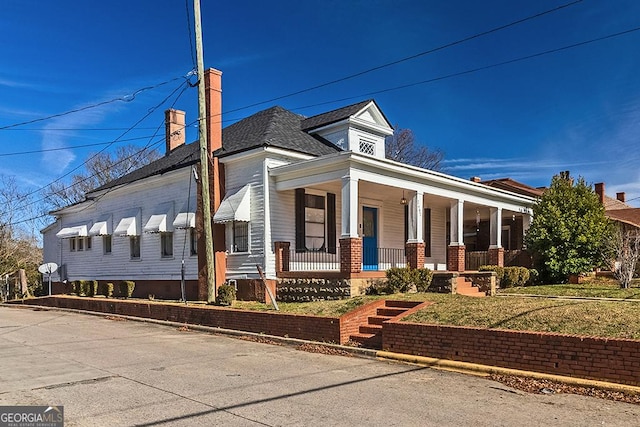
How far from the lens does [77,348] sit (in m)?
11.3

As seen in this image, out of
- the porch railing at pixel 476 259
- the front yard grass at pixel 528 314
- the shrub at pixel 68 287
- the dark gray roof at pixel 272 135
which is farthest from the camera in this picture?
the shrub at pixel 68 287

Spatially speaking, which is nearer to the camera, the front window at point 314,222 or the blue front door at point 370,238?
the front window at point 314,222

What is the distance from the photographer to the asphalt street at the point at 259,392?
6035mm

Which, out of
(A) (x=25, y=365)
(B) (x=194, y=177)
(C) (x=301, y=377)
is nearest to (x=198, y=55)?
(B) (x=194, y=177)

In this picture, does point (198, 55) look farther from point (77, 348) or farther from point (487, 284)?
point (487, 284)

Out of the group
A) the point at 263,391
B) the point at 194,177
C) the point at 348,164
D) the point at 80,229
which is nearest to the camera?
the point at 263,391

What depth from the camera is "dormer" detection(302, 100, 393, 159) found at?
66.1ft

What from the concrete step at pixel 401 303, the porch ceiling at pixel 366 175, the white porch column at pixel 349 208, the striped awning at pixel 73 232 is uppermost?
the porch ceiling at pixel 366 175

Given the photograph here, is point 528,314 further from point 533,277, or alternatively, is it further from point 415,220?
point 533,277

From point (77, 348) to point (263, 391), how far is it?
5947 millimetres

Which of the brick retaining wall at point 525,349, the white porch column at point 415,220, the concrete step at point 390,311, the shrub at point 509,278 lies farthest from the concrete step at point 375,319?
the shrub at point 509,278

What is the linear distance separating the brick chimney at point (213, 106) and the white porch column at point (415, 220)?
7.19 meters

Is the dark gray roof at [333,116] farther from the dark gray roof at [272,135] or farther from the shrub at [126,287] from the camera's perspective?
the shrub at [126,287]

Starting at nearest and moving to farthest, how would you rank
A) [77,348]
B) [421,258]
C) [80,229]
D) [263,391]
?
[263,391] → [77,348] → [421,258] → [80,229]
